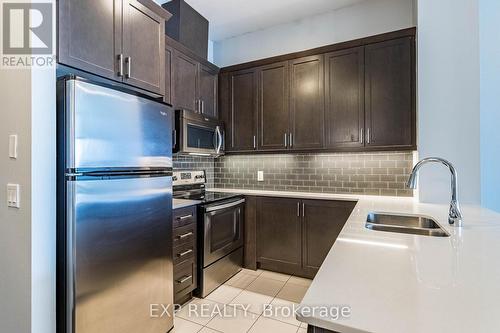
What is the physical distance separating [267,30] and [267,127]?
1.33 meters

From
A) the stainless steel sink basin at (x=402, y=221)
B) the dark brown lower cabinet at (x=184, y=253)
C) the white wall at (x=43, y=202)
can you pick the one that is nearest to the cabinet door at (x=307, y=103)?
the stainless steel sink basin at (x=402, y=221)

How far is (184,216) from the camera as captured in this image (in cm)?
221

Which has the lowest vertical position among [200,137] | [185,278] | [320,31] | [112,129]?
[185,278]

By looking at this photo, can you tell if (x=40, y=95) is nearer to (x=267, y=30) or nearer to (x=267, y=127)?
(x=267, y=127)

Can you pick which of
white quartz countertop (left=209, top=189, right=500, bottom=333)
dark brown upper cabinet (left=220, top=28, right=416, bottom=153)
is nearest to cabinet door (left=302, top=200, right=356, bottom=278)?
dark brown upper cabinet (left=220, top=28, right=416, bottom=153)

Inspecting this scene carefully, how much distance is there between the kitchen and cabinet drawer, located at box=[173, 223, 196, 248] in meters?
0.02

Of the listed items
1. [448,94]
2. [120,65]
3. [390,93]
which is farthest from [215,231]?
[448,94]

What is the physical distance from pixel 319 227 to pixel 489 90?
193cm

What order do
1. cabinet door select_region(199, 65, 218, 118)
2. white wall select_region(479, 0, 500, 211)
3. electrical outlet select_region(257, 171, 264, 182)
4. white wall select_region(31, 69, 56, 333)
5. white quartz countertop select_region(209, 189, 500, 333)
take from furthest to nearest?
electrical outlet select_region(257, 171, 264, 182)
cabinet door select_region(199, 65, 218, 118)
white wall select_region(479, 0, 500, 211)
white wall select_region(31, 69, 56, 333)
white quartz countertop select_region(209, 189, 500, 333)

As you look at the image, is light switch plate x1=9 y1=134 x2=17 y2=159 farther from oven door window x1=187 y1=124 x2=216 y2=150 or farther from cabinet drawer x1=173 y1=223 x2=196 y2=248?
oven door window x1=187 y1=124 x2=216 y2=150

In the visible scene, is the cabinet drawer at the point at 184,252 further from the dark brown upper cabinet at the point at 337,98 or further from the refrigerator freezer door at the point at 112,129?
the dark brown upper cabinet at the point at 337,98

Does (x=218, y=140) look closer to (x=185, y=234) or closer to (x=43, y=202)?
(x=185, y=234)

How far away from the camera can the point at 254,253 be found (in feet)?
9.89

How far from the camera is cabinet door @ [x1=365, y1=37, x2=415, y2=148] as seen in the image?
2479 millimetres
